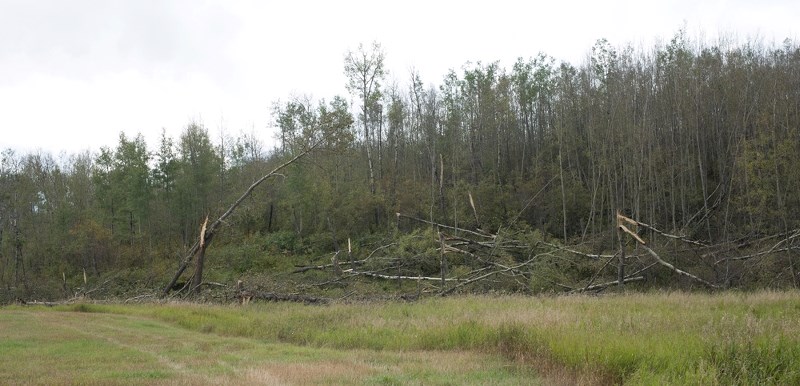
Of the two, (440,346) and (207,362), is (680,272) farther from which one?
(207,362)

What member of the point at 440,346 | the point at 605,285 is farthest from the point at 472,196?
the point at 440,346

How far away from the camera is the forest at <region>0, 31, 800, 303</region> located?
26234 millimetres

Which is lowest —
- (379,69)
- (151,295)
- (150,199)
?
(151,295)

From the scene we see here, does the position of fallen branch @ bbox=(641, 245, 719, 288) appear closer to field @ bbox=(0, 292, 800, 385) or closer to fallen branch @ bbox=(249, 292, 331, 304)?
field @ bbox=(0, 292, 800, 385)

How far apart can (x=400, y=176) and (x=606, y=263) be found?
24.2m

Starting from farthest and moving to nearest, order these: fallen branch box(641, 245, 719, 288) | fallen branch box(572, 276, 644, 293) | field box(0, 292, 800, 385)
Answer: fallen branch box(572, 276, 644, 293) < fallen branch box(641, 245, 719, 288) < field box(0, 292, 800, 385)

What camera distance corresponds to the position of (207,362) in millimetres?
10250

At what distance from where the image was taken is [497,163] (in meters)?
44.7

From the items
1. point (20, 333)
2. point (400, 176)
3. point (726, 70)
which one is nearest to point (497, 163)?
point (400, 176)

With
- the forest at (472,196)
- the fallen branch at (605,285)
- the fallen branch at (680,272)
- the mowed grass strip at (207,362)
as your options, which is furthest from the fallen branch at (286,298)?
the fallen branch at (680,272)

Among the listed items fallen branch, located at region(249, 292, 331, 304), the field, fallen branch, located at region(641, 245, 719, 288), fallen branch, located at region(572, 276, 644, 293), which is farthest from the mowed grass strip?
fallen branch, located at region(641, 245, 719, 288)

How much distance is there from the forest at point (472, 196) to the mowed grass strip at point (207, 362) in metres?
11.5

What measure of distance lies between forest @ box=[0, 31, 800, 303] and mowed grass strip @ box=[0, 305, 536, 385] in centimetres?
1149

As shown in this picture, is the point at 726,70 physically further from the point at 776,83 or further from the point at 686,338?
the point at 686,338
